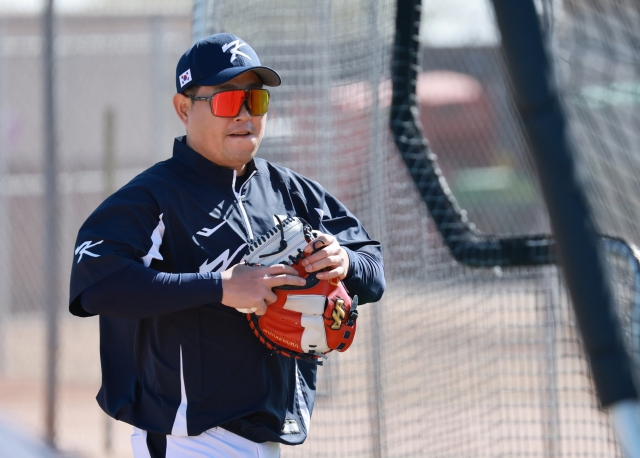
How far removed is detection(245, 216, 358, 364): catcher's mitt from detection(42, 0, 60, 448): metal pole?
11.8 ft

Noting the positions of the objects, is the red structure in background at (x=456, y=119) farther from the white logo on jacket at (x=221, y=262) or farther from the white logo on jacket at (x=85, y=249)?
the white logo on jacket at (x=85, y=249)

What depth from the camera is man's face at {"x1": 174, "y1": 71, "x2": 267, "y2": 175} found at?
2641 millimetres

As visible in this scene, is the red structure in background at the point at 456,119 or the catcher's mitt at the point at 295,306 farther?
the red structure in background at the point at 456,119

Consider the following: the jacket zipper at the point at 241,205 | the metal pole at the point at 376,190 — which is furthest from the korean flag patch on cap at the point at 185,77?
the metal pole at the point at 376,190

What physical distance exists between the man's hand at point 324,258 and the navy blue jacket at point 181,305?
0.45 ft

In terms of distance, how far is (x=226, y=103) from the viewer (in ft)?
8.64

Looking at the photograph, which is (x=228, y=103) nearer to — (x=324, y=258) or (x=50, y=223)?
(x=324, y=258)

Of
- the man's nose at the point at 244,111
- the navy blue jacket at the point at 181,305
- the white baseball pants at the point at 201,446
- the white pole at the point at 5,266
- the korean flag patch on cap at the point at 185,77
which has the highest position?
the korean flag patch on cap at the point at 185,77

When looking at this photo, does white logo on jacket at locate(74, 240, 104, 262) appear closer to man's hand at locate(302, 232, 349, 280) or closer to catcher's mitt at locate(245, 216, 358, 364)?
catcher's mitt at locate(245, 216, 358, 364)

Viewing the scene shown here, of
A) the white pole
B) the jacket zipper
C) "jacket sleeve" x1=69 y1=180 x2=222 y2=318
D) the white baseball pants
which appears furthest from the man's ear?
the white pole

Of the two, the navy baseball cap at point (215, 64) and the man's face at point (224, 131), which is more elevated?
the navy baseball cap at point (215, 64)

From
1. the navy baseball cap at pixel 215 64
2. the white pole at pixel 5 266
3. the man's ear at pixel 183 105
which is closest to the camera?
the navy baseball cap at pixel 215 64

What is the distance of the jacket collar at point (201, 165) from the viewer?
266 cm

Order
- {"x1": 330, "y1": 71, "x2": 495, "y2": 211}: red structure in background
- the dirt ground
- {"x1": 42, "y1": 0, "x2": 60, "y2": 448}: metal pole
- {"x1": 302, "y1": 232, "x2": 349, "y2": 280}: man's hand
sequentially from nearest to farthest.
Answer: {"x1": 302, "y1": 232, "x2": 349, "y2": 280}: man's hand < the dirt ground < {"x1": 42, "y1": 0, "x2": 60, "y2": 448}: metal pole < {"x1": 330, "y1": 71, "x2": 495, "y2": 211}: red structure in background
